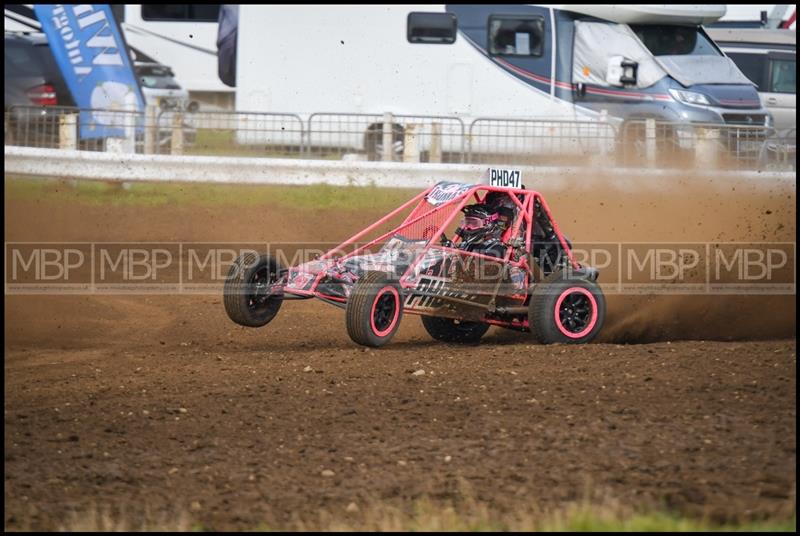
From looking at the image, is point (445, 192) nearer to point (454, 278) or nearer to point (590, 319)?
point (454, 278)

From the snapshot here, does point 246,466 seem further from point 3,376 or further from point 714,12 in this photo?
point 714,12

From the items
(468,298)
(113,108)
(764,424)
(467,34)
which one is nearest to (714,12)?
(467,34)

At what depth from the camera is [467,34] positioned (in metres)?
16.6

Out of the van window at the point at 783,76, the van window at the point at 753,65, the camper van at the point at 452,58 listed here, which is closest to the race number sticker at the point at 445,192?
the camper van at the point at 452,58

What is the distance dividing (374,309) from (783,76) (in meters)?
12.2

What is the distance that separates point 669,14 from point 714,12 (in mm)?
728

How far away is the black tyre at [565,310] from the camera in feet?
24.9

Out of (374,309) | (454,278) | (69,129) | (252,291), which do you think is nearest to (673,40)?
(69,129)

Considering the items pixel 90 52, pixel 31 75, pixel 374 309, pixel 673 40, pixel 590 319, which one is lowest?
pixel 590 319

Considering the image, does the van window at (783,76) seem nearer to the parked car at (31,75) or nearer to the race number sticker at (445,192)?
the race number sticker at (445,192)

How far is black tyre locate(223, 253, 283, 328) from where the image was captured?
727cm

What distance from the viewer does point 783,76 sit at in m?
17.0

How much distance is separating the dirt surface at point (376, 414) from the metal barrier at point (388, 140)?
5.33 m

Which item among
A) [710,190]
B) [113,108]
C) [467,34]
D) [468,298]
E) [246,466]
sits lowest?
[246,466]
